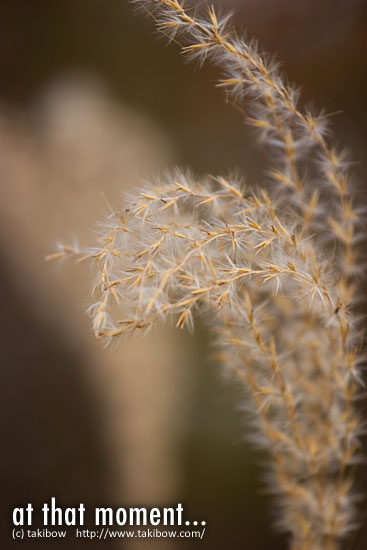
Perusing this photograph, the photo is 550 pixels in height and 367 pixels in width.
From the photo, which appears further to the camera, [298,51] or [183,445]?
[183,445]

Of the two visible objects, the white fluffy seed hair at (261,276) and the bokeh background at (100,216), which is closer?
the white fluffy seed hair at (261,276)

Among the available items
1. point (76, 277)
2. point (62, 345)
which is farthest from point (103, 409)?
point (76, 277)

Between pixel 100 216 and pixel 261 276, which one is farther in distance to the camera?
pixel 100 216

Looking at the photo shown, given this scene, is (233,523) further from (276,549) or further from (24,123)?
(24,123)

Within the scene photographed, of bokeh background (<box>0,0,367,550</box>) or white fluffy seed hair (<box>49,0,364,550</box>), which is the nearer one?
white fluffy seed hair (<box>49,0,364,550</box>)

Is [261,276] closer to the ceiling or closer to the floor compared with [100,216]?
closer to the floor
